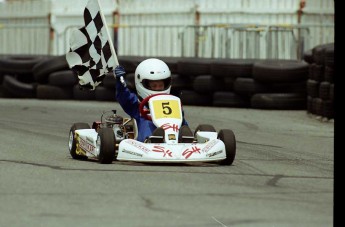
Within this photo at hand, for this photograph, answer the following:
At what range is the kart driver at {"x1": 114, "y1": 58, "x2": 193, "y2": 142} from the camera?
10.1 metres

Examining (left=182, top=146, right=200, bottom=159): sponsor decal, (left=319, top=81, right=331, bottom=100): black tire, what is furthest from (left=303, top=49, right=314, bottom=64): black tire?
(left=182, top=146, right=200, bottom=159): sponsor decal

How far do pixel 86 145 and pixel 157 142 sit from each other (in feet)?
2.70

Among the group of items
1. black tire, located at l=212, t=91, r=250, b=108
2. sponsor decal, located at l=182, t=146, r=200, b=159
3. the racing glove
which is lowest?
black tire, located at l=212, t=91, r=250, b=108

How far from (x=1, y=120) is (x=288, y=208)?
8.67 meters

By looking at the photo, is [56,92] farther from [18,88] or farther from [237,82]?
[237,82]

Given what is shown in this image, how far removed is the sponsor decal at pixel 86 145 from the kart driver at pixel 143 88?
16.7 inches

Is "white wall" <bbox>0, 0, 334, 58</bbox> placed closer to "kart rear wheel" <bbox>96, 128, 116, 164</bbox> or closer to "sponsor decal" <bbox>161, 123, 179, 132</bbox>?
"sponsor decal" <bbox>161, 123, 179, 132</bbox>

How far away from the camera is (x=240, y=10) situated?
23.4 metres

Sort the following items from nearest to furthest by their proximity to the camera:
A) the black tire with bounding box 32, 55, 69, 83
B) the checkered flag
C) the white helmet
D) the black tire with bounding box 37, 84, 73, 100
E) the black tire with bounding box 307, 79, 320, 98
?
the white helmet, the checkered flag, the black tire with bounding box 307, 79, 320, 98, the black tire with bounding box 32, 55, 69, 83, the black tire with bounding box 37, 84, 73, 100

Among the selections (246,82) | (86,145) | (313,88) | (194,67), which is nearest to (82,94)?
(194,67)

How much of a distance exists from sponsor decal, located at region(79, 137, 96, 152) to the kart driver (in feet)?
1.40

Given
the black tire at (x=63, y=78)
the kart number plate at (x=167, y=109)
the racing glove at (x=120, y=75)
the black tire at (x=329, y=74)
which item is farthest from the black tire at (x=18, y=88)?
the kart number plate at (x=167, y=109)

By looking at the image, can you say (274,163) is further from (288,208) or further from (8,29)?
(8,29)

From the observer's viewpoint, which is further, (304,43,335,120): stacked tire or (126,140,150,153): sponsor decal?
(304,43,335,120): stacked tire
